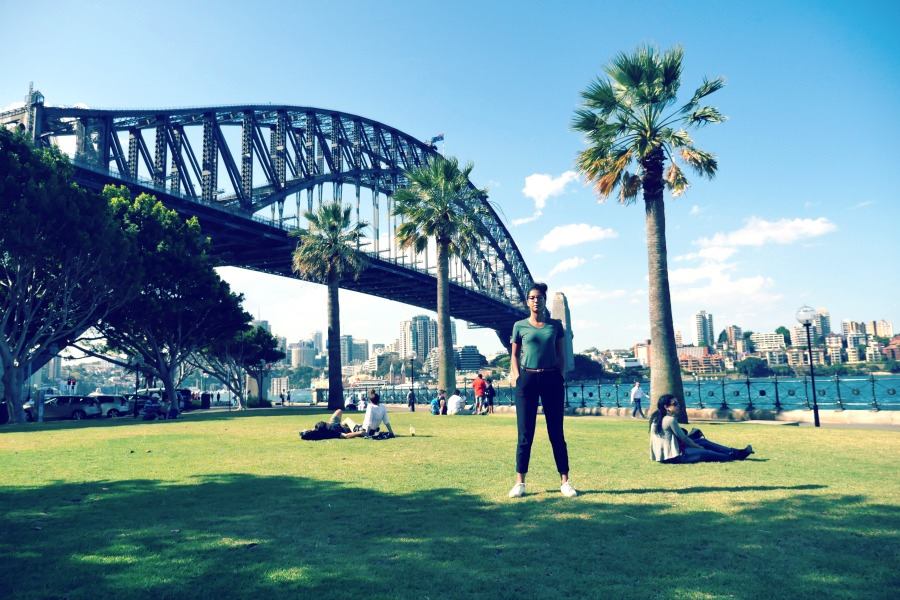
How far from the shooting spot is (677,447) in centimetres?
834

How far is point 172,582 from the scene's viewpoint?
142 inches

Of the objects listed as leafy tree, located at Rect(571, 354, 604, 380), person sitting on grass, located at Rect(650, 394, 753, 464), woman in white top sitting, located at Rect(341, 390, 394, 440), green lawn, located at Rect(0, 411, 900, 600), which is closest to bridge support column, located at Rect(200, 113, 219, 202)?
woman in white top sitting, located at Rect(341, 390, 394, 440)

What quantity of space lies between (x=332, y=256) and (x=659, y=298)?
24.1 metres

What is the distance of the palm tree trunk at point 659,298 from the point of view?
17.0m

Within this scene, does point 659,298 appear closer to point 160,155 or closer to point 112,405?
point 112,405

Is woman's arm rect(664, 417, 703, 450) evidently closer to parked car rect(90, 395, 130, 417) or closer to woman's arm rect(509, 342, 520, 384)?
woman's arm rect(509, 342, 520, 384)

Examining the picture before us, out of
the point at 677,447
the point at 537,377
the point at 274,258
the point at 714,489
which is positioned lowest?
the point at 714,489

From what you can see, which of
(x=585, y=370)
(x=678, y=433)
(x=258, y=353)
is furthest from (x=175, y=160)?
(x=585, y=370)

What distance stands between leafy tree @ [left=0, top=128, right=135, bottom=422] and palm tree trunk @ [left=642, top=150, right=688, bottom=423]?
21.6 m

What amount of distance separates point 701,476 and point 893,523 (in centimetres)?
256

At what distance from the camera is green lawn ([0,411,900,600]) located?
3525mm

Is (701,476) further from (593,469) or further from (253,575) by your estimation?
(253,575)

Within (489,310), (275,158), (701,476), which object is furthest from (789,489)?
(489,310)

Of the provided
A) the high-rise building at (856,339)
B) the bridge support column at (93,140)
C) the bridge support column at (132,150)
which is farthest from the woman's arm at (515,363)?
the high-rise building at (856,339)
